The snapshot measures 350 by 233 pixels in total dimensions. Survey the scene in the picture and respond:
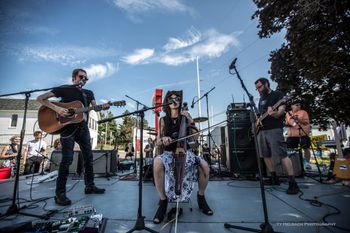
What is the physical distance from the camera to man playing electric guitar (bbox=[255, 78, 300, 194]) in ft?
9.67

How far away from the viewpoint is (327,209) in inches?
79.6

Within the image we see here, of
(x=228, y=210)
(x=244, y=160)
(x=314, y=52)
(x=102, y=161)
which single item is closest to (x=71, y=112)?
(x=228, y=210)

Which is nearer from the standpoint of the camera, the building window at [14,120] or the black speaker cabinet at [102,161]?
the black speaker cabinet at [102,161]

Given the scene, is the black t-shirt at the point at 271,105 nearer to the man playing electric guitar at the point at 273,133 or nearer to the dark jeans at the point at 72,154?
the man playing electric guitar at the point at 273,133

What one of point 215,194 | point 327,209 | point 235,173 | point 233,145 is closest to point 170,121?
point 215,194

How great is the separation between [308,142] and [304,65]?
348cm

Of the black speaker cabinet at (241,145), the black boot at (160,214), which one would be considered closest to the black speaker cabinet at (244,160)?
the black speaker cabinet at (241,145)

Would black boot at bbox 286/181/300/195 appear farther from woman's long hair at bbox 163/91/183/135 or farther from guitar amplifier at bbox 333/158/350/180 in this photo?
woman's long hair at bbox 163/91/183/135

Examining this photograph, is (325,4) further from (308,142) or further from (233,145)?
(233,145)

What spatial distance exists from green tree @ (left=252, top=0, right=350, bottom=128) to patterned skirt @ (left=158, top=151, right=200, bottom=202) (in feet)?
17.5

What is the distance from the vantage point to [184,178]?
211 cm

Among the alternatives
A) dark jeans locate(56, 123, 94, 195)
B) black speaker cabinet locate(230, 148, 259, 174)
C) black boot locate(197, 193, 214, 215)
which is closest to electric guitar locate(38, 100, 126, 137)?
dark jeans locate(56, 123, 94, 195)

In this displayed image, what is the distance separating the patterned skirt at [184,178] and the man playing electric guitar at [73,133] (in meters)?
1.29

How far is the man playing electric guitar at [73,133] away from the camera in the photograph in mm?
2564
